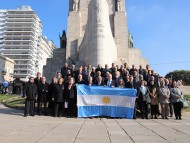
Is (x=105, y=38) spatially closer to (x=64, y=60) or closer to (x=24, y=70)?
(x=64, y=60)

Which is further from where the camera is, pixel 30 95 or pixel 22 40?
pixel 22 40

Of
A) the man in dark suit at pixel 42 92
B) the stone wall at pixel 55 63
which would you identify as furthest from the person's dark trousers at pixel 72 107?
the stone wall at pixel 55 63

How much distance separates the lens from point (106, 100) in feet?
35.7

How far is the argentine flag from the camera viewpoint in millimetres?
10750

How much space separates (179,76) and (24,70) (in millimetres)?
64493

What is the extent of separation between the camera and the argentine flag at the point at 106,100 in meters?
10.8

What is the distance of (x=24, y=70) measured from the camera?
103500 mm

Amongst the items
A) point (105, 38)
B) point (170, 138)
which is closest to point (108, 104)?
point (170, 138)

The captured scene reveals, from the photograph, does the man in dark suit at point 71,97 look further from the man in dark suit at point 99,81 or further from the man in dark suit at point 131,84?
the man in dark suit at point 131,84

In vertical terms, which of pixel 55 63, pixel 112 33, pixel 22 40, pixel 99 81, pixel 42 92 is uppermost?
pixel 22 40

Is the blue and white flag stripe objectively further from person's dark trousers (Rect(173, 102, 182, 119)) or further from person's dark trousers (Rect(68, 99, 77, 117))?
person's dark trousers (Rect(173, 102, 182, 119))

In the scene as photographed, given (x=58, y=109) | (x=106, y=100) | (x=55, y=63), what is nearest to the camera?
(x=106, y=100)

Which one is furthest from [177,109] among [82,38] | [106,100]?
[82,38]

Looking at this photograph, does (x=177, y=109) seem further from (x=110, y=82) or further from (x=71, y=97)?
(x=71, y=97)
